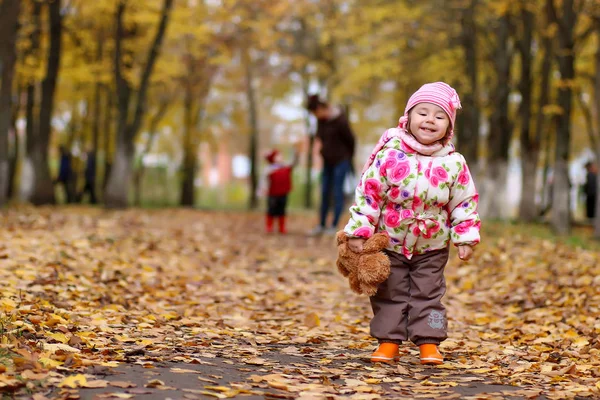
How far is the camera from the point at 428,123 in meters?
5.43

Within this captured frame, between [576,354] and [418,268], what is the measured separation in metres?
1.34

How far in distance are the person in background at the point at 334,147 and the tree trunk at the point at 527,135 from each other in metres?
6.73

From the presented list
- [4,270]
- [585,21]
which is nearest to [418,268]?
[4,270]

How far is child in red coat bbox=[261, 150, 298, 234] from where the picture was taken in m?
16.1

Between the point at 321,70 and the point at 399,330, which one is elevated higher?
the point at 321,70

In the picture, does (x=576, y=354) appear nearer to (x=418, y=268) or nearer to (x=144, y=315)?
(x=418, y=268)

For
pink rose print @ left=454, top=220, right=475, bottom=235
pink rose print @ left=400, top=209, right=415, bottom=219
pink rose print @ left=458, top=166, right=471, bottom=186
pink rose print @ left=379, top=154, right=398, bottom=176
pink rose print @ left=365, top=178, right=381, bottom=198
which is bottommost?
pink rose print @ left=454, top=220, right=475, bottom=235

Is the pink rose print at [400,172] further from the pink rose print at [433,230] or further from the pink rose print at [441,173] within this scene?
the pink rose print at [433,230]

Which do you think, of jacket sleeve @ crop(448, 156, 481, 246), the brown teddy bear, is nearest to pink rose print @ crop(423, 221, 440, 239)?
jacket sleeve @ crop(448, 156, 481, 246)

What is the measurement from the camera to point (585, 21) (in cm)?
2181

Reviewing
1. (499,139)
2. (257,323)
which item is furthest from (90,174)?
(257,323)

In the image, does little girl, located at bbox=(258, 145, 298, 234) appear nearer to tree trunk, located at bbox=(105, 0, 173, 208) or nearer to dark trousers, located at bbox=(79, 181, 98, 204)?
tree trunk, located at bbox=(105, 0, 173, 208)

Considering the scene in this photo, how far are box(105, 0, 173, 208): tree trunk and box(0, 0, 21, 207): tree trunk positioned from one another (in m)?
4.95

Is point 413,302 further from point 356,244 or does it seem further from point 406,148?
point 406,148
